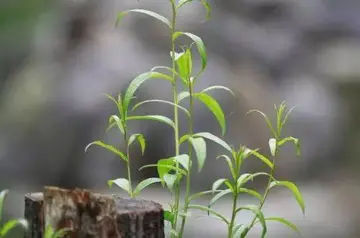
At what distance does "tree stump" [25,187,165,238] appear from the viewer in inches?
32.8

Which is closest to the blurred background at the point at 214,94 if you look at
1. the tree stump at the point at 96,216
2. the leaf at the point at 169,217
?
the leaf at the point at 169,217

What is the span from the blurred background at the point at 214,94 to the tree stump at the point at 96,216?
2643 mm

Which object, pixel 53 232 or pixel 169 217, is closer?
pixel 53 232

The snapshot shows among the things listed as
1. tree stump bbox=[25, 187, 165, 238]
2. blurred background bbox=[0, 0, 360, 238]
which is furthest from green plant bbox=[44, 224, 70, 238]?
blurred background bbox=[0, 0, 360, 238]

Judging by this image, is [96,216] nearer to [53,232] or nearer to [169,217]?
[53,232]

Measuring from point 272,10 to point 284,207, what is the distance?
5.05 ft

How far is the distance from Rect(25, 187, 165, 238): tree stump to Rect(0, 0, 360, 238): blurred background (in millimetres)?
2643

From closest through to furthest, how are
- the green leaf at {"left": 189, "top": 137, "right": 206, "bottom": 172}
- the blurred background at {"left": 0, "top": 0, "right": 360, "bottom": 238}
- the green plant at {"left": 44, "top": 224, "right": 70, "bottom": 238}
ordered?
the green plant at {"left": 44, "top": 224, "right": 70, "bottom": 238}
the green leaf at {"left": 189, "top": 137, "right": 206, "bottom": 172}
the blurred background at {"left": 0, "top": 0, "right": 360, "bottom": 238}

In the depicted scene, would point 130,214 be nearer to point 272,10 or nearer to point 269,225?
point 269,225

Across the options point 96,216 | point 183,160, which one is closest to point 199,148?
point 183,160

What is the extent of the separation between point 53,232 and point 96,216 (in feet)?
0.17

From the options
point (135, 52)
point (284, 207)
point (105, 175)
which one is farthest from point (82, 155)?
point (284, 207)

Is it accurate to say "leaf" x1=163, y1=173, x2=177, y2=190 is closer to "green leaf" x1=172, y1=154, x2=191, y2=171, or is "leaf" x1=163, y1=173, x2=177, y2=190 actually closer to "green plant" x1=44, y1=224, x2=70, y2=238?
"green leaf" x1=172, y1=154, x2=191, y2=171

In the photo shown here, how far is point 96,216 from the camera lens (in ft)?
2.74
